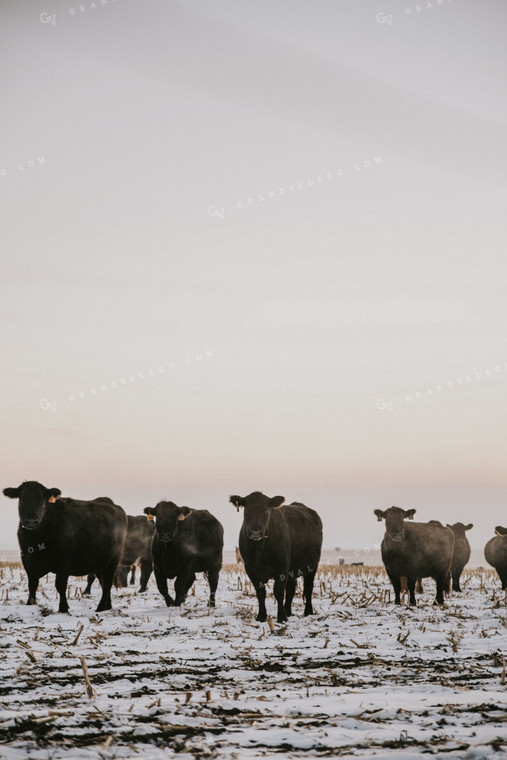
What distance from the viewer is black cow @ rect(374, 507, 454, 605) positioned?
17047 millimetres

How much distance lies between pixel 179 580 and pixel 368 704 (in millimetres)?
9929

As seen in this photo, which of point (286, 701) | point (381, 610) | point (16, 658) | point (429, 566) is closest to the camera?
point (286, 701)

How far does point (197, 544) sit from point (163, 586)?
1752mm

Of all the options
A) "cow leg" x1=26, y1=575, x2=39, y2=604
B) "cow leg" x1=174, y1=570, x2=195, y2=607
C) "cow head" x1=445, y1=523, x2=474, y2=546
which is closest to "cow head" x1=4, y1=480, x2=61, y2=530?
"cow leg" x1=26, y1=575, x2=39, y2=604

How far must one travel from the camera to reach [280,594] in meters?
12.7

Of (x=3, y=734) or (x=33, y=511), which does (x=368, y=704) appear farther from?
(x=33, y=511)

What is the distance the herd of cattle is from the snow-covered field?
63.0 inches

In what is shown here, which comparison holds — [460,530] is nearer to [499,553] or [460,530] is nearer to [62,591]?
[499,553]

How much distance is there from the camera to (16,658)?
25.5ft

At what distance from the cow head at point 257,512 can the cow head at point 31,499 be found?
3.71 meters

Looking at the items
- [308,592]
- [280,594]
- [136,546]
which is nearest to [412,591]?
[308,592]

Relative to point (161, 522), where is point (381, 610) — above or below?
below

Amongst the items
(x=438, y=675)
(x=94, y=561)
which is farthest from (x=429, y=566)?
(x=438, y=675)

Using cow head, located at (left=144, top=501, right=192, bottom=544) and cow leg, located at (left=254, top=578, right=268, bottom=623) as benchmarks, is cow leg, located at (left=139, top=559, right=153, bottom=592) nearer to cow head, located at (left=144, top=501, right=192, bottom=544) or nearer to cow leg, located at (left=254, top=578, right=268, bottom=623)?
cow head, located at (left=144, top=501, right=192, bottom=544)
